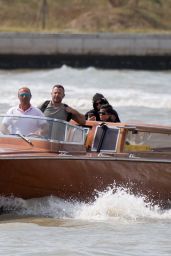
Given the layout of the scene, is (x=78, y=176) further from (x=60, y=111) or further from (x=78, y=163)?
(x=60, y=111)

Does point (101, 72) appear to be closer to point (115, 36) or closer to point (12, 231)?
point (115, 36)

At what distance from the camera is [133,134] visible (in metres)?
12.9

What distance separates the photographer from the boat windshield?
12.2m

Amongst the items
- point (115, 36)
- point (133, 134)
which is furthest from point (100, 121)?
point (115, 36)

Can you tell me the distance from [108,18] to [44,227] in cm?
4262

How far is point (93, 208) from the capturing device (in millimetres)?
12164

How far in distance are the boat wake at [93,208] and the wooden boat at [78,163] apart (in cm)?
8

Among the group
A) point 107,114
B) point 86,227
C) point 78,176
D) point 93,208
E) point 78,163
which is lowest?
point 86,227

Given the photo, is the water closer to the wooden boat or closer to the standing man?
the wooden boat

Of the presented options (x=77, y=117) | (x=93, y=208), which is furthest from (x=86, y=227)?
(x=77, y=117)

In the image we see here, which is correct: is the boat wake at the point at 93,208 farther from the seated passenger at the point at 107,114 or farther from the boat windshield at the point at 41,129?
the seated passenger at the point at 107,114

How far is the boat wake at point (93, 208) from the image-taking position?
1202cm

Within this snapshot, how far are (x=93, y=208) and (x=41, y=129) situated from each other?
1.04 m

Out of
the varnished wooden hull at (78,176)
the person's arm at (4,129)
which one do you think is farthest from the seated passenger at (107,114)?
the person's arm at (4,129)
